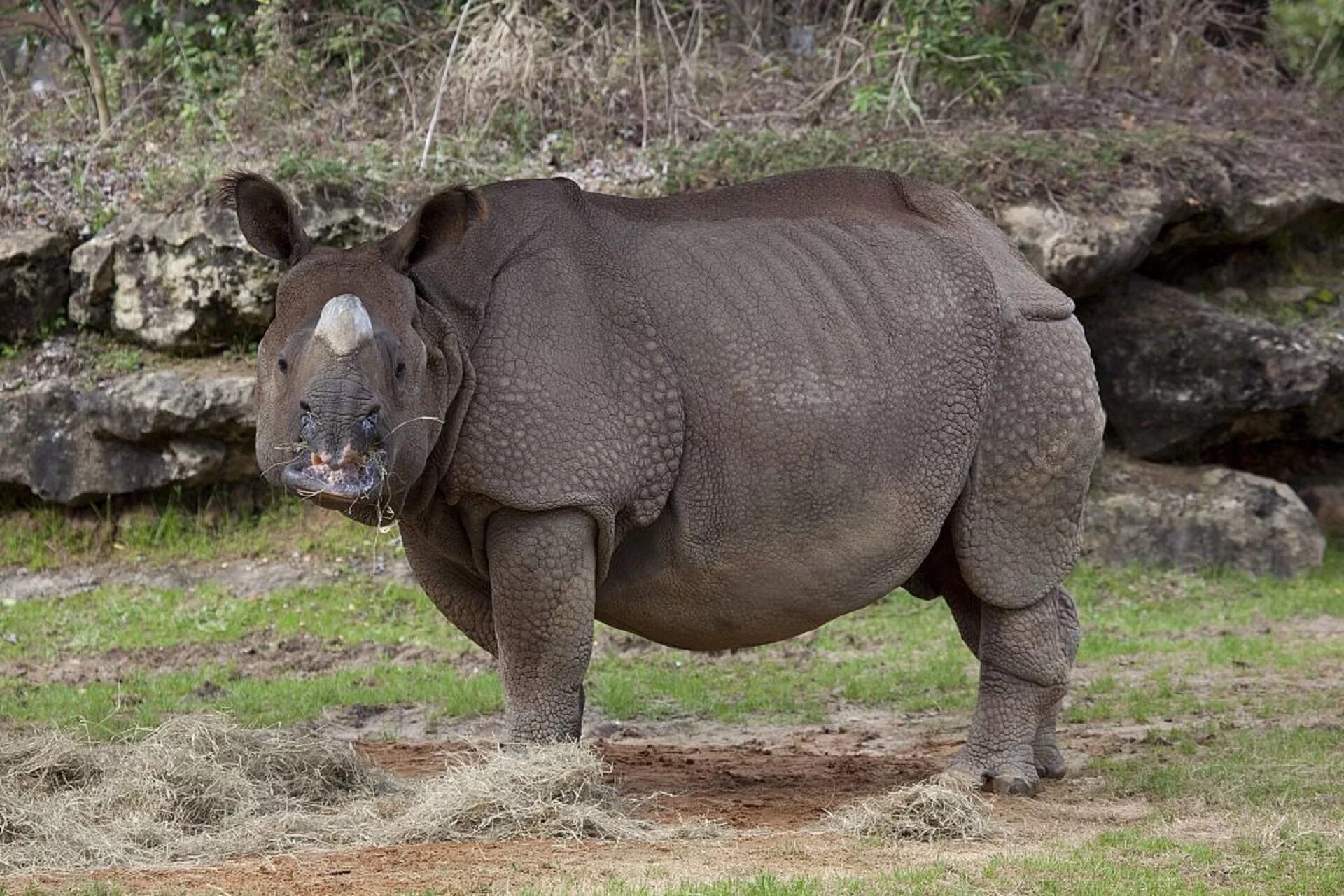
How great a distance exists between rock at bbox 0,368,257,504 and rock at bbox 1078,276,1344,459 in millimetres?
6432

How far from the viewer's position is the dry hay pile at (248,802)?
249 inches

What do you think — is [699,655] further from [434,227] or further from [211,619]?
[434,227]

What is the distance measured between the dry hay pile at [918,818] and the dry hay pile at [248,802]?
2.18ft

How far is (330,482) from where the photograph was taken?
6160mm

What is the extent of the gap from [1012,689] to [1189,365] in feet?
22.1

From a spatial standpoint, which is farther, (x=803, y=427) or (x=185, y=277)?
(x=185, y=277)

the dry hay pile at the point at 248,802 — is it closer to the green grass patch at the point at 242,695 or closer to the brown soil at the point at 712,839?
the brown soil at the point at 712,839

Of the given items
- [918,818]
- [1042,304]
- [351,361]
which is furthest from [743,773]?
[351,361]

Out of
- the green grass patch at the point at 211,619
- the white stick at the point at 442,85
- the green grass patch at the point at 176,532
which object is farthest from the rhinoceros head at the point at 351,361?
the white stick at the point at 442,85

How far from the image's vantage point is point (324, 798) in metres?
7.02

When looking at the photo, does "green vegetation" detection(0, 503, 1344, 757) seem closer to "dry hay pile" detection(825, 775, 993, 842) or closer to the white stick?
the white stick

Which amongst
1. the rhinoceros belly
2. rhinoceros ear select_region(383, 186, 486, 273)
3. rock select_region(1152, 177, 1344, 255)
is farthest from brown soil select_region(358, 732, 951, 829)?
rock select_region(1152, 177, 1344, 255)

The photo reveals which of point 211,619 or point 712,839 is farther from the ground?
point 712,839

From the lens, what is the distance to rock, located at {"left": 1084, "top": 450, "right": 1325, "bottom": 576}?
13570mm
